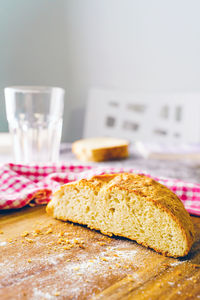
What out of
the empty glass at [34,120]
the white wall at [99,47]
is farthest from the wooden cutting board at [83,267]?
the white wall at [99,47]

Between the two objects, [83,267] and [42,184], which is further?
[42,184]

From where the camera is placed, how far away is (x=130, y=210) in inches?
56.4

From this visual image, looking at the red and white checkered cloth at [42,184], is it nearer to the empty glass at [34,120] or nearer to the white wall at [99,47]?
the empty glass at [34,120]

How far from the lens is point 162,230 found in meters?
1.36

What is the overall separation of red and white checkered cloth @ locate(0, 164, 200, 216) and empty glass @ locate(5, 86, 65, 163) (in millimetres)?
373

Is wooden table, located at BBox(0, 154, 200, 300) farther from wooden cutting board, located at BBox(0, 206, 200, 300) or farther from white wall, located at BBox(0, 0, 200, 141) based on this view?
white wall, located at BBox(0, 0, 200, 141)

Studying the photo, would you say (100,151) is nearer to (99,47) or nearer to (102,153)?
(102,153)

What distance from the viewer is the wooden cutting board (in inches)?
42.1

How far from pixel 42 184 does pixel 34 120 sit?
0.61 metres

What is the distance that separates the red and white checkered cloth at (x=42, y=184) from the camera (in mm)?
1748

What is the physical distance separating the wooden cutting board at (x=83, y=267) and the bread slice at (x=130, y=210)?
43mm

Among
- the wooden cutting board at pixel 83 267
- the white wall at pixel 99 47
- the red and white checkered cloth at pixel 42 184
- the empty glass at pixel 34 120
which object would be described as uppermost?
the white wall at pixel 99 47

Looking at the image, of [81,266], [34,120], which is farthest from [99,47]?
[81,266]

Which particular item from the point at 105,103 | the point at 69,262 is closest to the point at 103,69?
the point at 105,103
